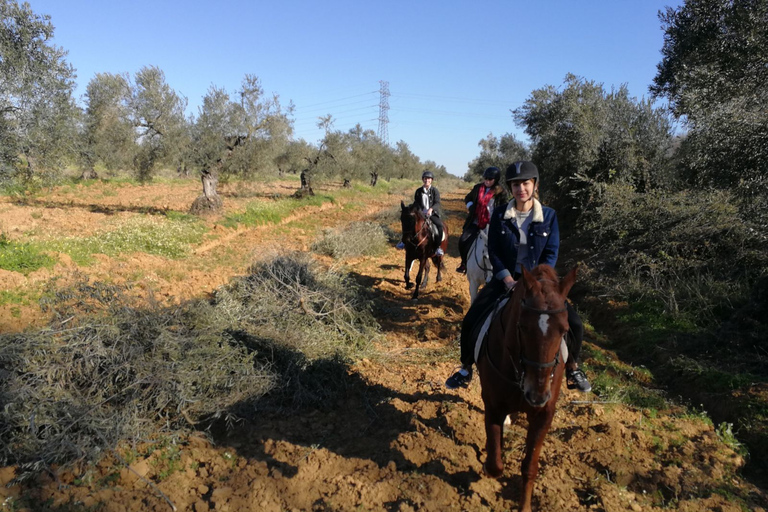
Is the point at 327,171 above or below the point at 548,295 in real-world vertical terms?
above

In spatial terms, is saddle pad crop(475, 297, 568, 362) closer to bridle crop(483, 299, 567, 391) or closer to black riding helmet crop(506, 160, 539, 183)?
bridle crop(483, 299, 567, 391)

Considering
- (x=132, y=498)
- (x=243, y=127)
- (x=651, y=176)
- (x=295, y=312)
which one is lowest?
(x=132, y=498)

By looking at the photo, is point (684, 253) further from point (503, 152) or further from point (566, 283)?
point (503, 152)

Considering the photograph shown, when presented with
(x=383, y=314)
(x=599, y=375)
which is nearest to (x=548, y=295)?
(x=599, y=375)

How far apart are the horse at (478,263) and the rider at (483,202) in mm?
367

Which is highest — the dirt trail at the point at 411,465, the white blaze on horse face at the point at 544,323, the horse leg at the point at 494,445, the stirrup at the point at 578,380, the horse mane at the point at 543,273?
the horse mane at the point at 543,273

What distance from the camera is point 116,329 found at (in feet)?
14.4

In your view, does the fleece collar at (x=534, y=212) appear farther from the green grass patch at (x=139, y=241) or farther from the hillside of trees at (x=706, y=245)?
the green grass patch at (x=139, y=241)

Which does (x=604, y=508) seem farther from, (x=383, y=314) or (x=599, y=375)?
(x=383, y=314)

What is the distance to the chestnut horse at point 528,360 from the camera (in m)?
2.46

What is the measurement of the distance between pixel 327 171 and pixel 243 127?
10.8 m

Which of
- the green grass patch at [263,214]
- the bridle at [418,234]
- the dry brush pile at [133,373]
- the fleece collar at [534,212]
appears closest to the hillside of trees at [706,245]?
the fleece collar at [534,212]

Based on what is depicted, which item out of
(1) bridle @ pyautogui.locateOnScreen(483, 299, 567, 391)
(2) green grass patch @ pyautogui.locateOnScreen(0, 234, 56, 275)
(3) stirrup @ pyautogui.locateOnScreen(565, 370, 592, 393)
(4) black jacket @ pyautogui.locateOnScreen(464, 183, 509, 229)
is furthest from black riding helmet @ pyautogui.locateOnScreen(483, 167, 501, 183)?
(2) green grass patch @ pyautogui.locateOnScreen(0, 234, 56, 275)

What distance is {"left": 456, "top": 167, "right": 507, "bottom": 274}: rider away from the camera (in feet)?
23.4
